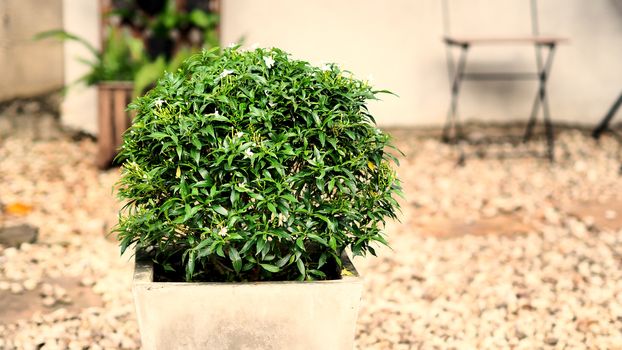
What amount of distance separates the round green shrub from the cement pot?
0.09 meters

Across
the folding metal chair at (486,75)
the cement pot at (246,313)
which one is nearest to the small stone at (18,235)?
the cement pot at (246,313)

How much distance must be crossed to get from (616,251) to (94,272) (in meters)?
3.05

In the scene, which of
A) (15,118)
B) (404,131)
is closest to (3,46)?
(15,118)

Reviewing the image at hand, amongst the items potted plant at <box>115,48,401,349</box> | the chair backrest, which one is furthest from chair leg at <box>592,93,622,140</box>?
potted plant at <box>115,48,401,349</box>

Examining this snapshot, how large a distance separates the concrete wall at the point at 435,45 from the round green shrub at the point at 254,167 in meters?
4.06

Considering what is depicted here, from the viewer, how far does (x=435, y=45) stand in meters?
7.00

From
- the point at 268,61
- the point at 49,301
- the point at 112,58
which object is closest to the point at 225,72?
the point at 268,61

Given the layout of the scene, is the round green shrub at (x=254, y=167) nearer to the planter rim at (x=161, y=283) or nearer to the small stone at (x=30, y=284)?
the planter rim at (x=161, y=283)

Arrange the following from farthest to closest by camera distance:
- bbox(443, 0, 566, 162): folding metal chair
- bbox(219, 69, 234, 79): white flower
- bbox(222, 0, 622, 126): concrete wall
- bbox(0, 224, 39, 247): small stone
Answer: bbox(443, 0, 566, 162): folding metal chair < bbox(222, 0, 622, 126): concrete wall < bbox(0, 224, 39, 247): small stone < bbox(219, 69, 234, 79): white flower

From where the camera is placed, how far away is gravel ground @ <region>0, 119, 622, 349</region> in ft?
11.5

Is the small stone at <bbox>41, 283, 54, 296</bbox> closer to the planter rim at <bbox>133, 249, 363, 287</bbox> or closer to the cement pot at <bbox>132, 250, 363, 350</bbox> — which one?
the planter rim at <bbox>133, 249, 363, 287</bbox>

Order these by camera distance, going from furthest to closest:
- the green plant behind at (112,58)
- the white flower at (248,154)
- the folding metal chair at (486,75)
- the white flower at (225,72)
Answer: the folding metal chair at (486,75) < the green plant behind at (112,58) < the white flower at (225,72) < the white flower at (248,154)

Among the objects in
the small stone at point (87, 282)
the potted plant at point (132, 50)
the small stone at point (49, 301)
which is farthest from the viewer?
the potted plant at point (132, 50)

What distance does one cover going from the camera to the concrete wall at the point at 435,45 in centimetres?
674
